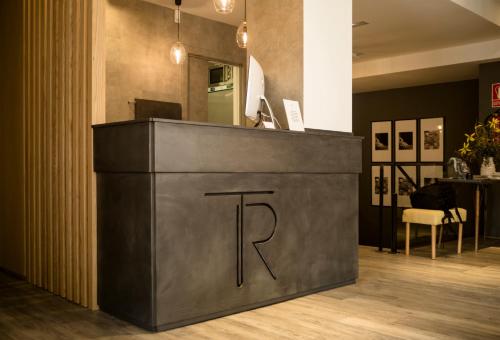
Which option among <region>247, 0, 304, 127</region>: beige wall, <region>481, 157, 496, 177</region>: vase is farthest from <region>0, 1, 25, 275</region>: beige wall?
<region>481, 157, 496, 177</region>: vase

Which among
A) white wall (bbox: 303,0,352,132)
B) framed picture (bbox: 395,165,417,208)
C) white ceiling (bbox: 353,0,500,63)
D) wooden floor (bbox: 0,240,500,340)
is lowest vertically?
wooden floor (bbox: 0,240,500,340)

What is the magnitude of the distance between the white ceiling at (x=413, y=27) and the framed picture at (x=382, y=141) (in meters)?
2.39

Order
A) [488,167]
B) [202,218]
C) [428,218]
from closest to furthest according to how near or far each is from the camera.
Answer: [202,218], [428,218], [488,167]

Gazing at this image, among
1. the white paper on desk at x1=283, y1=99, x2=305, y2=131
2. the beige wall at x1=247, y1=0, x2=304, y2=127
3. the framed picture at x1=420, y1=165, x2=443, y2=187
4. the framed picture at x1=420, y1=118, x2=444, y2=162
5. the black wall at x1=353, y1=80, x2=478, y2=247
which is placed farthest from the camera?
the framed picture at x1=420, y1=118, x2=444, y2=162

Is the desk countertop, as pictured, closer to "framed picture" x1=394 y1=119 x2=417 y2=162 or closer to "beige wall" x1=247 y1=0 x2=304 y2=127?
"beige wall" x1=247 y1=0 x2=304 y2=127

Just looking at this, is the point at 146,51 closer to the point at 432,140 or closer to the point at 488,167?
the point at 488,167

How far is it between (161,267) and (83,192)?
0.89 m

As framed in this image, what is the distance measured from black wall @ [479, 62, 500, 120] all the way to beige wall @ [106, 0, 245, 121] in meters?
4.05

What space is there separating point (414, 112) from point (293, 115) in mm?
7074

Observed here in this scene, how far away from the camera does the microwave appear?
7.83 metres

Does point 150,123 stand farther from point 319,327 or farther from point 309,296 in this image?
point 309,296

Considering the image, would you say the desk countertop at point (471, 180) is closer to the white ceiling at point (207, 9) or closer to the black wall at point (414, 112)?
the black wall at point (414, 112)

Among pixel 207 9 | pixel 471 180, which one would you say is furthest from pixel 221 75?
pixel 471 180

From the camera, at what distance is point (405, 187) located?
6754 millimetres
